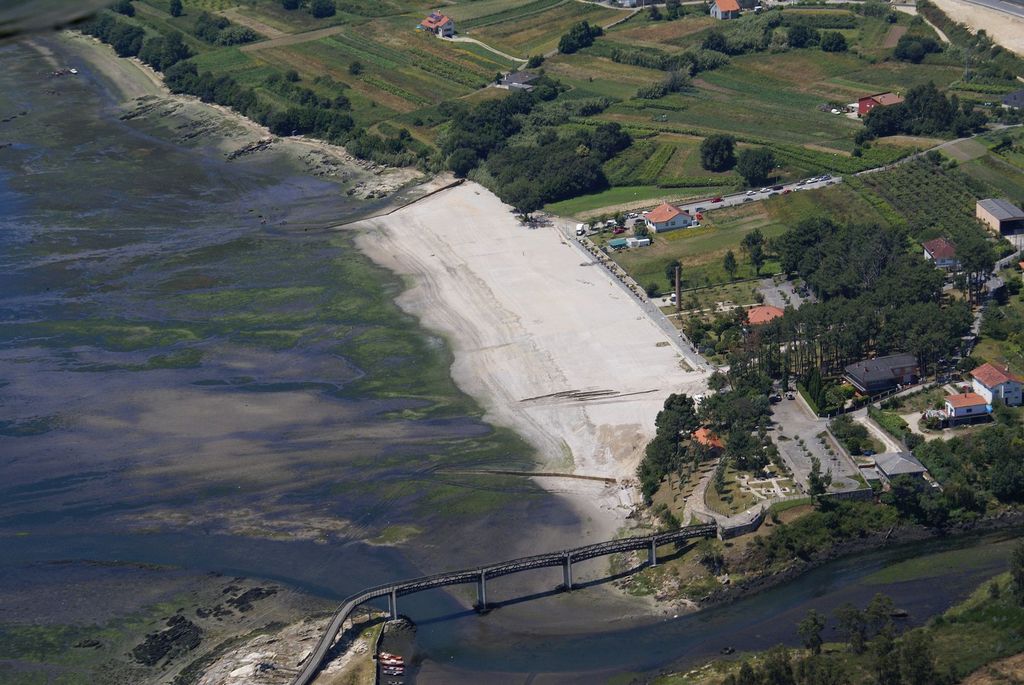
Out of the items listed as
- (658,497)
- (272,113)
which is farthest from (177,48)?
(658,497)

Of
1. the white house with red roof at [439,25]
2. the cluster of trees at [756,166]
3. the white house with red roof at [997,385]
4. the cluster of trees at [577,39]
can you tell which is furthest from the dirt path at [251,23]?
the white house with red roof at [997,385]

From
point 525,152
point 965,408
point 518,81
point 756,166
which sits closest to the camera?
point 965,408

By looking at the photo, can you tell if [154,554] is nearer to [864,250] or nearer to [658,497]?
[658,497]

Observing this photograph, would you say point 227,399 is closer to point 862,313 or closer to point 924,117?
point 862,313

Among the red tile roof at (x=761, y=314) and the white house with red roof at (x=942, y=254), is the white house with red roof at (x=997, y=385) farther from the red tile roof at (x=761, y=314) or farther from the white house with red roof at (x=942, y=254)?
the white house with red roof at (x=942, y=254)

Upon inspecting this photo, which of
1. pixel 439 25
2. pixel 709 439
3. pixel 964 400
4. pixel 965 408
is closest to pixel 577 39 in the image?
pixel 439 25
